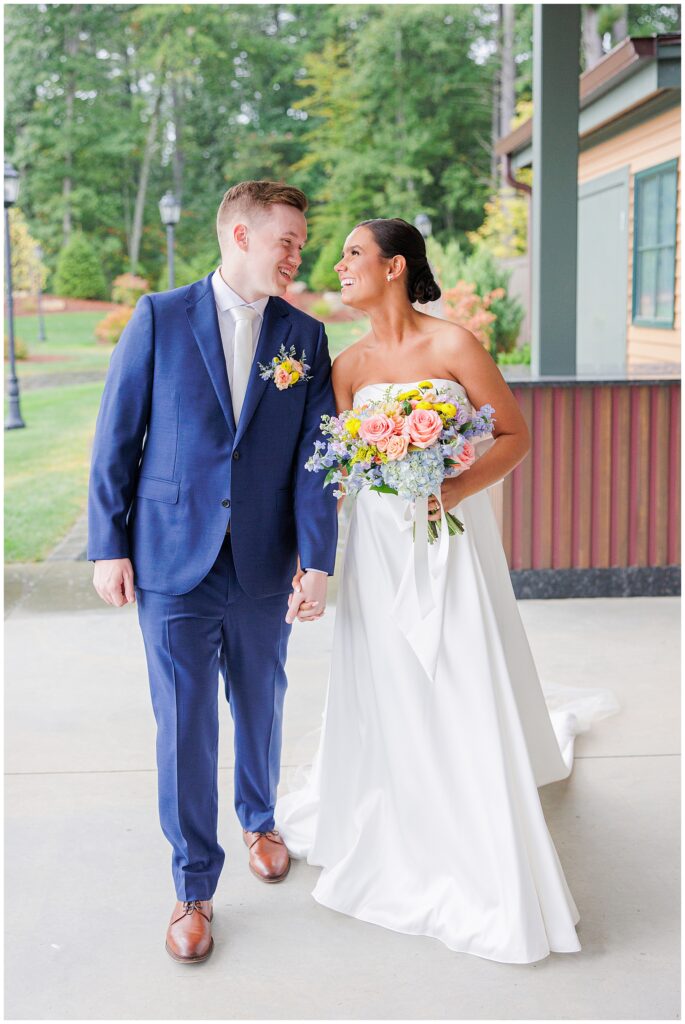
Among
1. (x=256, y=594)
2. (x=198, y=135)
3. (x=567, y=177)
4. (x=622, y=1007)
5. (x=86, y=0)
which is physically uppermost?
(x=86, y=0)

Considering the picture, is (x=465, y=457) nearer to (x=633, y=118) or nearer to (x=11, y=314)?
(x=633, y=118)

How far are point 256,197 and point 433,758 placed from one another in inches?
61.8

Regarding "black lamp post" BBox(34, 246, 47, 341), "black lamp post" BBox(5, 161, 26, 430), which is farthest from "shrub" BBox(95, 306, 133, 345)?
"black lamp post" BBox(5, 161, 26, 430)

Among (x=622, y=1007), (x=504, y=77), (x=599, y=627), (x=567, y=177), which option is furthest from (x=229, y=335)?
(x=504, y=77)

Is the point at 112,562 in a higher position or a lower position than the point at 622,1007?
higher

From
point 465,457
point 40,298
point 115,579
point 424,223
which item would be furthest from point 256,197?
point 40,298

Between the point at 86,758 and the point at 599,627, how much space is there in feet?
9.68

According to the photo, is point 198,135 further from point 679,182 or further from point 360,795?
point 360,795

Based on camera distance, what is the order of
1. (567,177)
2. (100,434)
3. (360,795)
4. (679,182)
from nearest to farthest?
(100,434), (360,795), (567,177), (679,182)

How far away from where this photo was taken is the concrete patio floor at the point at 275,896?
271 cm

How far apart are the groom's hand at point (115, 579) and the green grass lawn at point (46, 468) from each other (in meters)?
8.29

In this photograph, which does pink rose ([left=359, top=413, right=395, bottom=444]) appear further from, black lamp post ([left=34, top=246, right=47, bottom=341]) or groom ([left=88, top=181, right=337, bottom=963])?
black lamp post ([left=34, top=246, right=47, bottom=341])

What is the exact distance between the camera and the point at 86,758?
4.35 m

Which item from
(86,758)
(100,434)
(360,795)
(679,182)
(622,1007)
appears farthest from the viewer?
(679,182)
